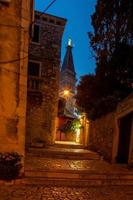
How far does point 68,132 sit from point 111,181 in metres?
15.0

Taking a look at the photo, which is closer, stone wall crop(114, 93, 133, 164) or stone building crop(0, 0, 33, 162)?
stone building crop(0, 0, 33, 162)

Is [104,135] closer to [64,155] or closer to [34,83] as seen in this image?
[64,155]

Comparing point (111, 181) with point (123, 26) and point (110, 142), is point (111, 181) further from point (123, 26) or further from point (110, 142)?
point (123, 26)

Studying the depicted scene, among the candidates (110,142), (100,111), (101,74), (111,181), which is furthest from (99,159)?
(101,74)

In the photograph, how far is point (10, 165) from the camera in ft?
21.9

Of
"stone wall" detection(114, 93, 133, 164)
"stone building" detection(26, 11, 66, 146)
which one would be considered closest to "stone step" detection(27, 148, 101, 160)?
"stone wall" detection(114, 93, 133, 164)

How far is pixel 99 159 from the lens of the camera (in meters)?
11.2

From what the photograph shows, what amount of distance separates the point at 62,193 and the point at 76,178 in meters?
1.36

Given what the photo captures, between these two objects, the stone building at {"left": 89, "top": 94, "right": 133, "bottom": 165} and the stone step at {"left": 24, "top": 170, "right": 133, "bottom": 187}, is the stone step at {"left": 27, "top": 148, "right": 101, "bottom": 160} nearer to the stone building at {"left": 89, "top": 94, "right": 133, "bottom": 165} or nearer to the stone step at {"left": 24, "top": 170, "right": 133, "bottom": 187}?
the stone building at {"left": 89, "top": 94, "right": 133, "bottom": 165}

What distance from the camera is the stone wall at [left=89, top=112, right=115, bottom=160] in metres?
10.2

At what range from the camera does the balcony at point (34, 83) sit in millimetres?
14137

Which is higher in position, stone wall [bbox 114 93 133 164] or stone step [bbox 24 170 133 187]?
stone wall [bbox 114 93 133 164]

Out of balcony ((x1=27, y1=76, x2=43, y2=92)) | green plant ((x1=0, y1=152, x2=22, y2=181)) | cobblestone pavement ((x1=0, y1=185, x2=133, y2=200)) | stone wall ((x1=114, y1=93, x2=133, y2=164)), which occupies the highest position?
balcony ((x1=27, y1=76, x2=43, y2=92))

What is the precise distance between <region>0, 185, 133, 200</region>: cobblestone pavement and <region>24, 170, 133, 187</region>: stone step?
370 mm
